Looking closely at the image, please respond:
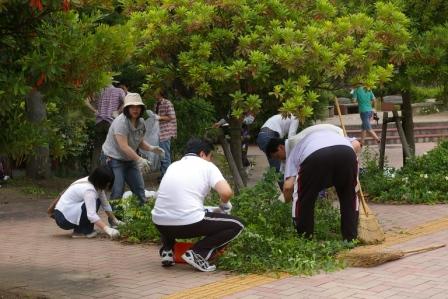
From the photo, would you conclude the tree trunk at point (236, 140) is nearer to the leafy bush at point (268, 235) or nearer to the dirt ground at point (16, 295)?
the leafy bush at point (268, 235)

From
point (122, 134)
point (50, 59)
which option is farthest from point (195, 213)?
point (122, 134)

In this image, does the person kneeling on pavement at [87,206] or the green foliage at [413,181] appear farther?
the green foliage at [413,181]

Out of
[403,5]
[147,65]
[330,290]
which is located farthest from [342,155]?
[403,5]

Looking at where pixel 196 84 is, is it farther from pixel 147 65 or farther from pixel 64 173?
pixel 64 173

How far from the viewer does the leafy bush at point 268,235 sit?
642cm

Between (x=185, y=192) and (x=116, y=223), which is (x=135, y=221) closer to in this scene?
(x=116, y=223)

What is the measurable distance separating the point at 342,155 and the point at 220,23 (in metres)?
1.98

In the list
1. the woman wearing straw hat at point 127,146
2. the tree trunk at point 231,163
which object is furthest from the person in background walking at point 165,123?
the tree trunk at point 231,163

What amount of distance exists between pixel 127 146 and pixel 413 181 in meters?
4.42

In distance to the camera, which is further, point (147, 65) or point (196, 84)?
point (147, 65)

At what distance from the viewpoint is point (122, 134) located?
8.53 m

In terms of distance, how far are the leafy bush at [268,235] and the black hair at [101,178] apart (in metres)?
0.39

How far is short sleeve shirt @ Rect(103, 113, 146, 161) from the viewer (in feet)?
28.1

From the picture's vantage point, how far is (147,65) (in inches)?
322
